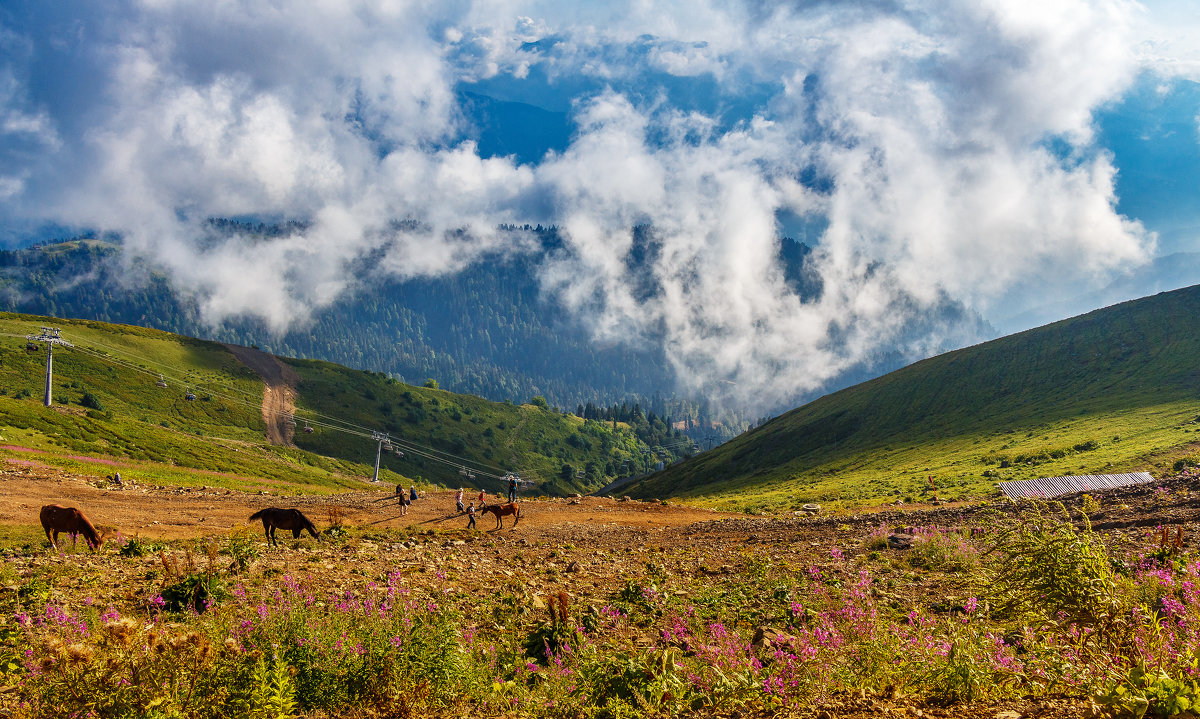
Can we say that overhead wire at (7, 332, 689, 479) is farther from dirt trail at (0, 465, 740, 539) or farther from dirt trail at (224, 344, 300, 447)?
dirt trail at (0, 465, 740, 539)

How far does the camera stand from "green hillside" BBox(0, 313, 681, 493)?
5472cm

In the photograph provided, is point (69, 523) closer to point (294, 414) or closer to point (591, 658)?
point (591, 658)

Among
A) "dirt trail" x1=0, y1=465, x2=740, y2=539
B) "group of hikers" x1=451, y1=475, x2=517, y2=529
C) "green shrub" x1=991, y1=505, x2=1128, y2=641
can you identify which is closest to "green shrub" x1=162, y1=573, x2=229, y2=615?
"dirt trail" x1=0, y1=465, x2=740, y2=539

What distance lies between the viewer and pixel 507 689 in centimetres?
812

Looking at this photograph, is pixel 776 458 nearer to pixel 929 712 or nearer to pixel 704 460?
pixel 704 460

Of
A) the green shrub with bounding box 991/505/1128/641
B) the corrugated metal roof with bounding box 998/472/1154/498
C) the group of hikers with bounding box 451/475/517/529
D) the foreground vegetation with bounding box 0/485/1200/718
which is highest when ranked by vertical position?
the green shrub with bounding box 991/505/1128/641

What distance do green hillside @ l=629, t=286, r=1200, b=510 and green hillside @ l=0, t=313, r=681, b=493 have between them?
186 ft

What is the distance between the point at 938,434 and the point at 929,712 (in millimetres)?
93229

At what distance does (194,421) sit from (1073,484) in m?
139

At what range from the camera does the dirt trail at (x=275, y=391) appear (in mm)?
138500

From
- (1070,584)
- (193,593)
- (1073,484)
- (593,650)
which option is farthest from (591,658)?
(1073,484)

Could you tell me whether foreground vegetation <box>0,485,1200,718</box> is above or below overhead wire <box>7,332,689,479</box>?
below

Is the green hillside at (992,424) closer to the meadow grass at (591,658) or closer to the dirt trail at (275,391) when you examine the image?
the meadow grass at (591,658)

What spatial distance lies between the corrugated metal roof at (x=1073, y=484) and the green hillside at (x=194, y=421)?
188 ft
